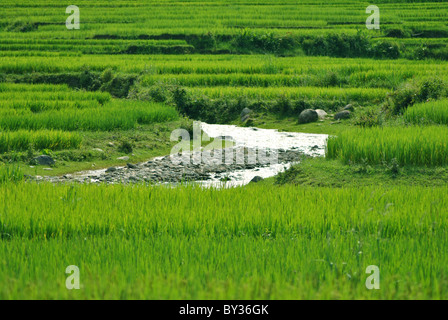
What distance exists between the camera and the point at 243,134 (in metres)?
11.2

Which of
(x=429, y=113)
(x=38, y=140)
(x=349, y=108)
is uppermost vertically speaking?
(x=429, y=113)

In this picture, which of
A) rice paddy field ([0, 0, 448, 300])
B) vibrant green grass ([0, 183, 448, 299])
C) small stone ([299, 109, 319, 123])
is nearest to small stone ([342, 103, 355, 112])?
rice paddy field ([0, 0, 448, 300])

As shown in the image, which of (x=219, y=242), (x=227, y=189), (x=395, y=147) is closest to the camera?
(x=219, y=242)

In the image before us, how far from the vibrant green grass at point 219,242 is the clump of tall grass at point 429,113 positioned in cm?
380

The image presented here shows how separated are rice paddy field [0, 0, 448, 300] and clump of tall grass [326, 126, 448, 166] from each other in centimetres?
2

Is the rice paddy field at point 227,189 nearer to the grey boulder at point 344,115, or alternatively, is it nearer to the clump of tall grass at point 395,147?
the clump of tall grass at point 395,147

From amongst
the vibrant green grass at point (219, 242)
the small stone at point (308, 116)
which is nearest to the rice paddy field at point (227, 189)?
the vibrant green grass at point (219, 242)

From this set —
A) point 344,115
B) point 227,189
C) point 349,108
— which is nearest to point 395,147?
point 227,189

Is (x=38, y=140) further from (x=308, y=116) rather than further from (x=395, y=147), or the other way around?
(x=308, y=116)

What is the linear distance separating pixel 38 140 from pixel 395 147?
5432mm

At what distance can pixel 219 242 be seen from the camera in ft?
12.9

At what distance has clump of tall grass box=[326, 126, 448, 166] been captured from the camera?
7023mm

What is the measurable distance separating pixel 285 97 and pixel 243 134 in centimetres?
172

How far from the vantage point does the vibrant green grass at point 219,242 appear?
288cm
